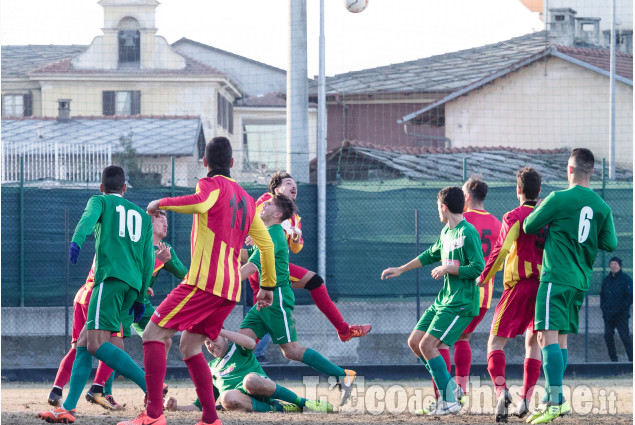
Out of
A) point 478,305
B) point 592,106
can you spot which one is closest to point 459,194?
point 478,305

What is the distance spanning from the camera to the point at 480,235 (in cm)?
862

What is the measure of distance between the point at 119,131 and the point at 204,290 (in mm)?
23865

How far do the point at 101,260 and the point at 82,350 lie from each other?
74 centimetres

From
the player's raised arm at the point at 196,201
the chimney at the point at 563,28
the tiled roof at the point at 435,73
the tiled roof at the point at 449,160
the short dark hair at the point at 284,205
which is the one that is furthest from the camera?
the chimney at the point at 563,28

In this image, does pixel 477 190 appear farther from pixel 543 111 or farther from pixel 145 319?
pixel 543 111

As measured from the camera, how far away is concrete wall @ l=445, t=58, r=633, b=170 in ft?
73.9

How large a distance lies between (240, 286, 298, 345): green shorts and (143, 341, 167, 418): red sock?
5.64 feet

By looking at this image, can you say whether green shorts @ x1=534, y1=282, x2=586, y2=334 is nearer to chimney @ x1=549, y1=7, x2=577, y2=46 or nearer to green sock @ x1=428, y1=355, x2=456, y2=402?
green sock @ x1=428, y1=355, x2=456, y2=402

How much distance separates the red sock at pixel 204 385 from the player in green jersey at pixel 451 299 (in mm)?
1864

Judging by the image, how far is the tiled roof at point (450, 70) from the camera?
23.7 meters

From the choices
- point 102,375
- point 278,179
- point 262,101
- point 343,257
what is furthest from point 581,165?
point 262,101

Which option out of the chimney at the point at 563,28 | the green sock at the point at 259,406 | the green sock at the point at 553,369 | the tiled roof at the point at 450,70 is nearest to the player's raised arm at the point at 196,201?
the green sock at the point at 259,406

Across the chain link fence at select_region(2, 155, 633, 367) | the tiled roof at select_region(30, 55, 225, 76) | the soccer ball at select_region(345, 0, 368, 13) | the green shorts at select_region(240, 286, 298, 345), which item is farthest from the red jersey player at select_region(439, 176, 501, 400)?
the tiled roof at select_region(30, 55, 225, 76)

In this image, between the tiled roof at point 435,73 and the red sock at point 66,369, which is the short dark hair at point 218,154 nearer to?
the red sock at point 66,369
